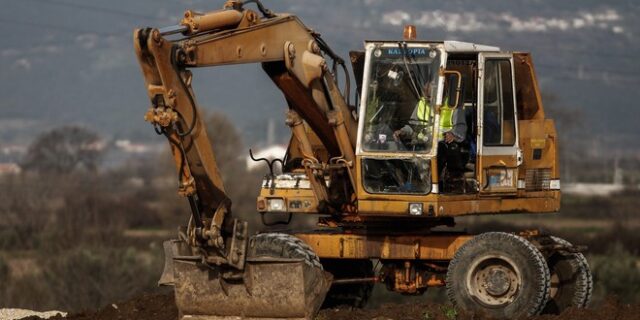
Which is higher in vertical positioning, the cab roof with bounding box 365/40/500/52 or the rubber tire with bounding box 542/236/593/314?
the cab roof with bounding box 365/40/500/52

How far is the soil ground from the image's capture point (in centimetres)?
1791

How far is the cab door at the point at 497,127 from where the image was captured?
19.3m

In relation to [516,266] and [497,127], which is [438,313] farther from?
[497,127]

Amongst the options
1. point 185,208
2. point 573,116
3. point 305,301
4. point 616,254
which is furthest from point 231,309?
point 573,116

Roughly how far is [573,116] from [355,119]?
272ft

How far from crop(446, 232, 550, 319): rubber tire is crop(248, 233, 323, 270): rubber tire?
5.54ft

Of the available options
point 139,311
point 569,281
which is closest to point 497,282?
point 569,281

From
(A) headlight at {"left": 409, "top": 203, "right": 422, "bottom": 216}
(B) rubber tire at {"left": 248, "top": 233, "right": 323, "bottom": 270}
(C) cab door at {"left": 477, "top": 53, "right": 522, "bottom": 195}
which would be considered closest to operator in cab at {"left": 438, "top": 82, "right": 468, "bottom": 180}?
(C) cab door at {"left": 477, "top": 53, "right": 522, "bottom": 195}

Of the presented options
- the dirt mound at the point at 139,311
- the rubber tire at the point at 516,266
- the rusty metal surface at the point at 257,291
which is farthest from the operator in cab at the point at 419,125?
the dirt mound at the point at 139,311

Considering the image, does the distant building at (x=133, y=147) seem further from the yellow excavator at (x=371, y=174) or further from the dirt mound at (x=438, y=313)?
the dirt mound at (x=438, y=313)

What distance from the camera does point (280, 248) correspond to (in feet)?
Answer: 61.9

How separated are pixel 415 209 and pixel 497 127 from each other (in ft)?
5.38

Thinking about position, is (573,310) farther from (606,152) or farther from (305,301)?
(606,152)

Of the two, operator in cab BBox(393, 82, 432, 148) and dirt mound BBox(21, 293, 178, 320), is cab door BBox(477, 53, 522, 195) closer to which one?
operator in cab BBox(393, 82, 432, 148)
